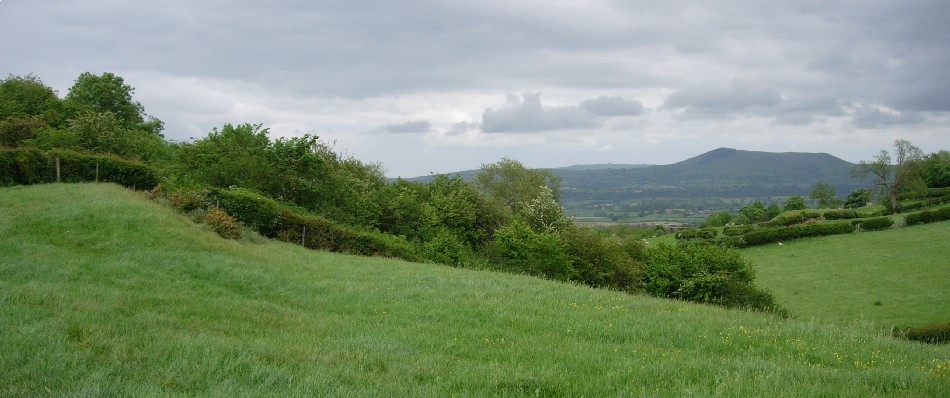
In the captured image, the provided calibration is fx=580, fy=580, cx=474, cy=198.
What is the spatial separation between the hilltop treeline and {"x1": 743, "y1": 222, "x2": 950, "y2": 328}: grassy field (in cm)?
1045

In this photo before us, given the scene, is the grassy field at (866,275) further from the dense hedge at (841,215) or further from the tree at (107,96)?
the tree at (107,96)

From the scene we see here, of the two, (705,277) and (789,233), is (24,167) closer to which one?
(705,277)

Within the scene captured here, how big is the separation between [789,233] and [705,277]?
132 feet

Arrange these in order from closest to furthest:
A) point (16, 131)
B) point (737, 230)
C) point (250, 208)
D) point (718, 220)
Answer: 1. point (250, 208)
2. point (16, 131)
3. point (737, 230)
4. point (718, 220)

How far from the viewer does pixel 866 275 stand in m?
51.9

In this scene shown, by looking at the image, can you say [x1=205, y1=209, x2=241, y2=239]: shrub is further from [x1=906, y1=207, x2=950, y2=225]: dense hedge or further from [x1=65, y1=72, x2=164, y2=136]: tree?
[x1=906, y1=207, x2=950, y2=225]: dense hedge

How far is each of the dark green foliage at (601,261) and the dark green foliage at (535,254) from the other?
144cm

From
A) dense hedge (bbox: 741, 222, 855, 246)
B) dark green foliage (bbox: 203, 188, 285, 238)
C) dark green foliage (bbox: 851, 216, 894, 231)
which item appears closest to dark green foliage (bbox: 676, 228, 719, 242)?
dense hedge (bbox: 741, 222, 855, 246)

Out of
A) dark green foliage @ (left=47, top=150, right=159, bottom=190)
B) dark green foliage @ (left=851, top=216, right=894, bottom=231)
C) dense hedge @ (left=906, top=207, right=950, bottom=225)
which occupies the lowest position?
dark green foliage @ (left=851, top=216, right=894, bottom=231)

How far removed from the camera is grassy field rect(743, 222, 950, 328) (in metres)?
41.0

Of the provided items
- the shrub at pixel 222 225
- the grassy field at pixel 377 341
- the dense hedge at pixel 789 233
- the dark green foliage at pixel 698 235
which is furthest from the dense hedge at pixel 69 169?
the dark green foliage at pixel 698 235

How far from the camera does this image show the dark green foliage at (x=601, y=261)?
44031 mm

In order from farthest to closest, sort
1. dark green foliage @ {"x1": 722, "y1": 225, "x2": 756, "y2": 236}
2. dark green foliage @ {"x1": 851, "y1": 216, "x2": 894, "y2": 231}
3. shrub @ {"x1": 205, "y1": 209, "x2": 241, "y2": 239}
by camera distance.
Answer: dark green foliage @ {"x1": 722, "y1": 225, "x2": 756, "y2": 236}, dark green foliage @ {"x1": 851, "y1": 216, "x2": 894, "y2": 231}, shrub @ {"x1": 205, "y1": 209, "x2": 241, "y2": 239}

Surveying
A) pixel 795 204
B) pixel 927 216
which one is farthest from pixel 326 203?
pixel 795 204
